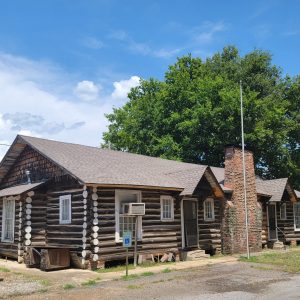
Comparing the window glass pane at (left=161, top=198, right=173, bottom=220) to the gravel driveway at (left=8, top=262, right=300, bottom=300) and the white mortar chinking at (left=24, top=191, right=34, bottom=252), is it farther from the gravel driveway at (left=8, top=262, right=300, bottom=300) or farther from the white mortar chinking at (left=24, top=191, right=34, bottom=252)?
the white mortar chinking at (left=24, top=191, right=34, bottom=252)

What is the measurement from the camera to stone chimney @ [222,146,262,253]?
22344mm

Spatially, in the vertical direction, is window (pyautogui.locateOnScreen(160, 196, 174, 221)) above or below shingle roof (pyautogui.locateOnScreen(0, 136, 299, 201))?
below

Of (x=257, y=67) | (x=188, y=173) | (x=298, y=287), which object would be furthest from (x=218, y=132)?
(x=298, y=287)

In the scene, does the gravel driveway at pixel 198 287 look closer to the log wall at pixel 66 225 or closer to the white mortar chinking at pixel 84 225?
the white mortar chinking at pixel 84 225

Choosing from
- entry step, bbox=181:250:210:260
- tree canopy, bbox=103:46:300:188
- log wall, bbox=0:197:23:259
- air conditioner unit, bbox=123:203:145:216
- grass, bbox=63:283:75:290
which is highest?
tree canopy, bbox=103:46:300:188

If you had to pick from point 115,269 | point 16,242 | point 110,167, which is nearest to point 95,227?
point 115,269

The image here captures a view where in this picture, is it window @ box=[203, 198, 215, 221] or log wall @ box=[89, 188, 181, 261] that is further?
window @ box=[203, 198, 215, 221]

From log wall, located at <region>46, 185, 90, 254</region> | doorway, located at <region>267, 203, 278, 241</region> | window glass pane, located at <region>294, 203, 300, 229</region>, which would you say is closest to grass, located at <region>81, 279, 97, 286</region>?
log wall, located at <region>46, 185, 90, 254</region>

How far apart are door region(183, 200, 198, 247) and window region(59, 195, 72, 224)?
18.5 ft

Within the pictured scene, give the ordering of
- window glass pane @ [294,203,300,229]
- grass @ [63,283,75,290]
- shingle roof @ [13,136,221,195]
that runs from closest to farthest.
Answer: grass @ [63,283,75,290] → shingle roof @ [13,136,221,195] → window glass pane @ [294,203,300,229]

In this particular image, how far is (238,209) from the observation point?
896 inches

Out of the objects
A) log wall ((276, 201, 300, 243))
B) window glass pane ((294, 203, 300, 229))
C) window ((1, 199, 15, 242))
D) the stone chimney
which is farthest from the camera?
window glass pane ((294, 203, 300, 229))

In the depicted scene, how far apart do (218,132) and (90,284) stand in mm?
26477

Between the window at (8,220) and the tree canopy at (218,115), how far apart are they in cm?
1968
